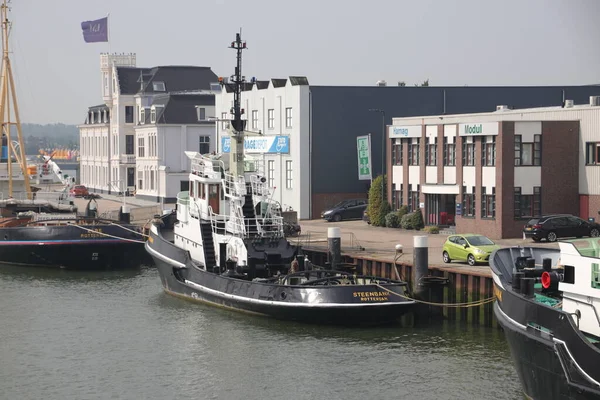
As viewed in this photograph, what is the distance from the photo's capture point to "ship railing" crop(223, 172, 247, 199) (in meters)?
38.5

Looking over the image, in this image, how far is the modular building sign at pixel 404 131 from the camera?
5391cm

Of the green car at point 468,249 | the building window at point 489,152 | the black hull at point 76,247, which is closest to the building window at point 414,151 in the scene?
the building window at point 489,152

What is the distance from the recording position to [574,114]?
49.0m

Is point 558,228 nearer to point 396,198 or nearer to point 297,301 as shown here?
point 396,198

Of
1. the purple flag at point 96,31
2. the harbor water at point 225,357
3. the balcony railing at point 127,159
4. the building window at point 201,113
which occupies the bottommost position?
the harbor water at point 225,357

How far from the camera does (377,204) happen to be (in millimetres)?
56125

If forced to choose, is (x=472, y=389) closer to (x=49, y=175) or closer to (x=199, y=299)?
(x=199, y=299)

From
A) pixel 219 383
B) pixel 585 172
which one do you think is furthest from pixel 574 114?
pixel 219 383

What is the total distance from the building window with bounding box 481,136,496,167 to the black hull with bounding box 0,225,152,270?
15972 mm

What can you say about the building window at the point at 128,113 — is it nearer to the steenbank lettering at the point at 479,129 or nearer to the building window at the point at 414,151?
the building window at the point at 414,151

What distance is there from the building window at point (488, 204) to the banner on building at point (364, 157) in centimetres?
1202

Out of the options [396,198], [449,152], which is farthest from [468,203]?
[396,198]

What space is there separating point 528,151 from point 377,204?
10422mm

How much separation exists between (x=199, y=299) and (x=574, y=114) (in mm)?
20663
